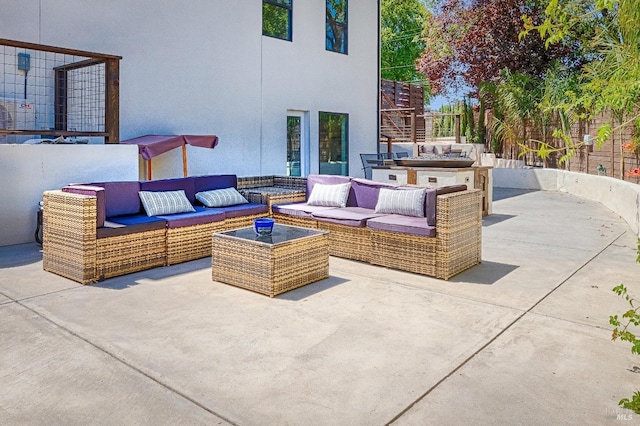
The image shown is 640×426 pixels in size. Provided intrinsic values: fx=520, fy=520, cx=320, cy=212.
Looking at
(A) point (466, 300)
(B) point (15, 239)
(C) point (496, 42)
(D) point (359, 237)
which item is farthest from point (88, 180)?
(C) point (496, 42)

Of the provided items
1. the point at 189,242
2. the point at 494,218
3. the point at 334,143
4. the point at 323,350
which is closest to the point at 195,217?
the point at 189,242

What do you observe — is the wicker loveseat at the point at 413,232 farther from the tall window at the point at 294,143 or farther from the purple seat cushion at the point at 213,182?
the tall window at the point at 294,143

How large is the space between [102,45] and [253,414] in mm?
6840

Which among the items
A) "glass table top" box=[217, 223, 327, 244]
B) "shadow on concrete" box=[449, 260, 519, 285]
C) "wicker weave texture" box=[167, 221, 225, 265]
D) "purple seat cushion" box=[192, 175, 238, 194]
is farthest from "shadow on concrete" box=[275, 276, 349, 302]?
"purple seat cushion" box=[192, 175, 238, 194]

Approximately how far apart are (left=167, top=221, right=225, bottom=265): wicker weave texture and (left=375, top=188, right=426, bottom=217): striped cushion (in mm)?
1757

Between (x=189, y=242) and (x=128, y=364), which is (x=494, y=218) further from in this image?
(x=128, y=364)

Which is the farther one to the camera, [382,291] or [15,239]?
[15,239]

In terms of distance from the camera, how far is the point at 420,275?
477 centimetres

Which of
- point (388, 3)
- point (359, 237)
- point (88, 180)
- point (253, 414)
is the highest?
point (388, 3)

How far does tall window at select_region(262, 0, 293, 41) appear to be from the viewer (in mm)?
10086

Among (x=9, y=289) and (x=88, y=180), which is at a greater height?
(x=88, y=180)

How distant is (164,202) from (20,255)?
1707 millimetres

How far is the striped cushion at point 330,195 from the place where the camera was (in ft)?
19.8

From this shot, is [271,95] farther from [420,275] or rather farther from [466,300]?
[466,300]
